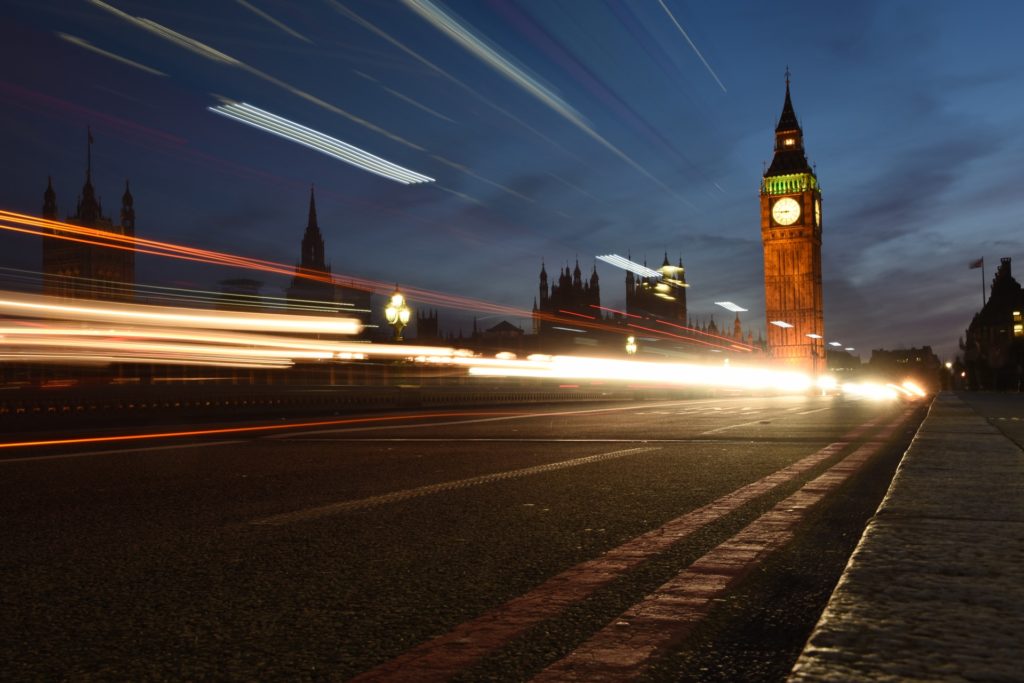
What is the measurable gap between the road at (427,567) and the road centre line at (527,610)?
12mm

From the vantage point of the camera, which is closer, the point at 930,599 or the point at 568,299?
the point at 930,599

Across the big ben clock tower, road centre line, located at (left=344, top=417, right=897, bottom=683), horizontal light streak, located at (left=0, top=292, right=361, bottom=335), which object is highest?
the big ben clock tower

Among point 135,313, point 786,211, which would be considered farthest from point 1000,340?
point 135,313

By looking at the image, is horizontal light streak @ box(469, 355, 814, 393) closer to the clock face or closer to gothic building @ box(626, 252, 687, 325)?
the clock face

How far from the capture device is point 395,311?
3584cm

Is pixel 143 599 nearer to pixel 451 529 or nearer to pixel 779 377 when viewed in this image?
pixel 451 529

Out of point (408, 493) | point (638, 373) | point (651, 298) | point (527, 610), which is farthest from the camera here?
point (651, 298)

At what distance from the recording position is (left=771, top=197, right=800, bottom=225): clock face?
122625 millimetres

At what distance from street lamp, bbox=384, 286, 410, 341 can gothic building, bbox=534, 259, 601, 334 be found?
118411mm

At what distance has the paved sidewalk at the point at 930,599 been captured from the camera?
1.82 m

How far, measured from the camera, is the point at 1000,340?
9231 centimetres

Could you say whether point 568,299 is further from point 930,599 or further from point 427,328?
point 930,599

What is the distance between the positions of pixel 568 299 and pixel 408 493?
15448 centimetres

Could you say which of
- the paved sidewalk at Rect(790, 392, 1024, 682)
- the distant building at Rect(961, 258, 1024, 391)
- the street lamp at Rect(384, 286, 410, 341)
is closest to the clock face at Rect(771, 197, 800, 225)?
the distant building at Rect(961, 258, 1024, 391)
